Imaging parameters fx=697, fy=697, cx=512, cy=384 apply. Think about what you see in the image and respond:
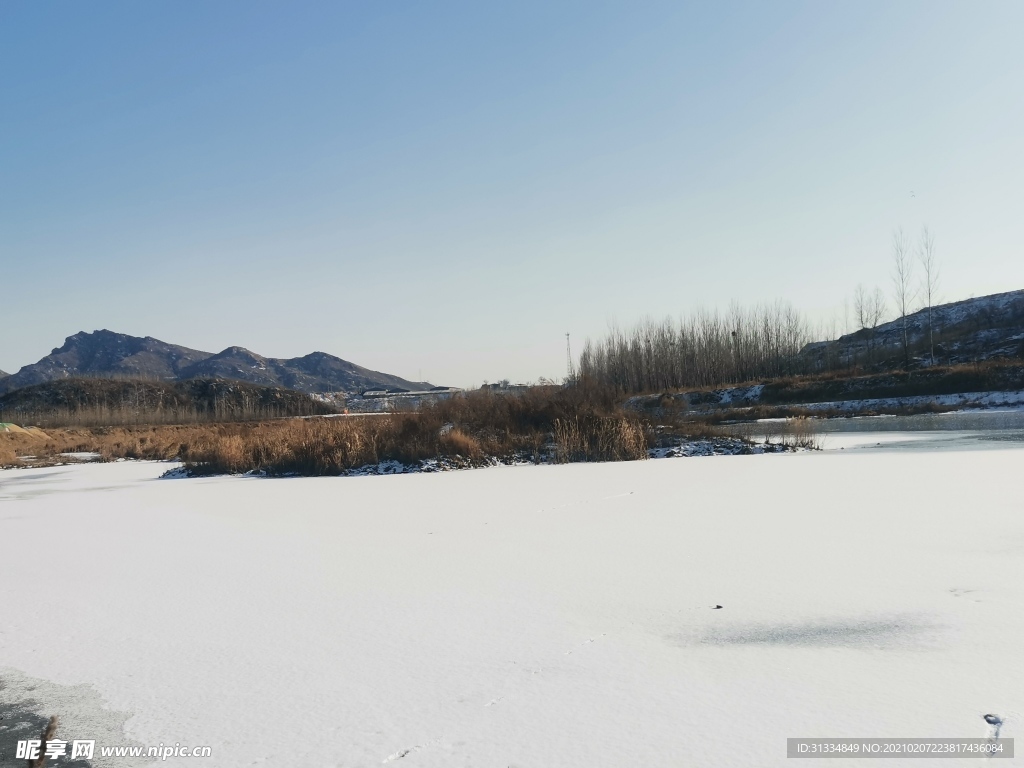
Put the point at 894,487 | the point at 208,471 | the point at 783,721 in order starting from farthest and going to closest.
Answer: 1. the point at 208,471
2. the point at 894,487
3. the point at 783,721

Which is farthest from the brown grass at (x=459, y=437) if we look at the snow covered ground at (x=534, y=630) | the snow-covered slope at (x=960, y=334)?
the snow-covered slope at (x=960, y=334)

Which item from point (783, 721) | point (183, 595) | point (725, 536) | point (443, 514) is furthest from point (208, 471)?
point (783, 721)

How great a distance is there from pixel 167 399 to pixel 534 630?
9153 centimetres

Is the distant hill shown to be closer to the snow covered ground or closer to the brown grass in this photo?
the brown grass

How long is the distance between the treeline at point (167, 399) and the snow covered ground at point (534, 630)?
63.0m

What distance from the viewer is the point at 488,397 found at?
52.6 ft

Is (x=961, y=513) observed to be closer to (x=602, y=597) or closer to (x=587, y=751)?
(x=602, y=597)

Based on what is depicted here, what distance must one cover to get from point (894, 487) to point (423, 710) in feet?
21.7

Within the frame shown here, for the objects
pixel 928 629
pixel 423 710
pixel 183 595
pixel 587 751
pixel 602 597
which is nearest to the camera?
pixel 587 751

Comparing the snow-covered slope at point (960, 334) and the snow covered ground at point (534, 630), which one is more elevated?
the snow-covered slope at point (960, 334)

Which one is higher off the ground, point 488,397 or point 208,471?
point 488,397

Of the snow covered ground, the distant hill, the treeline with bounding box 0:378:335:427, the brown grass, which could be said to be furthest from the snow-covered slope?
the treeline with bounding box 0:378:335:427

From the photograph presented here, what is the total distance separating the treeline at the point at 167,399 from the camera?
71.9 metres

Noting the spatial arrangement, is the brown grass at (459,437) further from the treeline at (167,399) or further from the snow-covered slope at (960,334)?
the treeline at (167,399)
